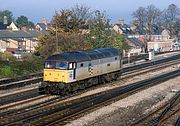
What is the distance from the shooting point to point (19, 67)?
141 feet

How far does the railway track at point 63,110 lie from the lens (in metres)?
20.3

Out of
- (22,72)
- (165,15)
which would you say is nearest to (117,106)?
(22,72)

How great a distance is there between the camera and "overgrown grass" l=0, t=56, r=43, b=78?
40156 millimetres

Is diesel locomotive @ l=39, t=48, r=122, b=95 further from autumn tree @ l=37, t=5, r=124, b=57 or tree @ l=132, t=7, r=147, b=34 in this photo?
tree @ l=132, t=7, r=147, b=34

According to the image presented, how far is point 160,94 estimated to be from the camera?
1182 inches

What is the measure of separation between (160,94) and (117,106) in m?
6.28

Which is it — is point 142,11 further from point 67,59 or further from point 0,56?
point 67,59

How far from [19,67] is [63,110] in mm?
21056

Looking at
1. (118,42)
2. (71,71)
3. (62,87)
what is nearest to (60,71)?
(71,71)

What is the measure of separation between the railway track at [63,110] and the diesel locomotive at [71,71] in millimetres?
1920

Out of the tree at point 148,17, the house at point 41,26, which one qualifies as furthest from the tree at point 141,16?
the house at point 41,26

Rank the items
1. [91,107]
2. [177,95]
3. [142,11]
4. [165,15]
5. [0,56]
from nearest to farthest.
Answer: [91,107] < [177,95] < [0,56] < [142,11] < [165,15]

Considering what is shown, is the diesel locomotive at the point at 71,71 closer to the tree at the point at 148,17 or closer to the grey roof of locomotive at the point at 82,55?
the grey roof of locomotive at the point at 82,55

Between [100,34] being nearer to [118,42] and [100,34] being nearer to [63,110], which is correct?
[118,42]
